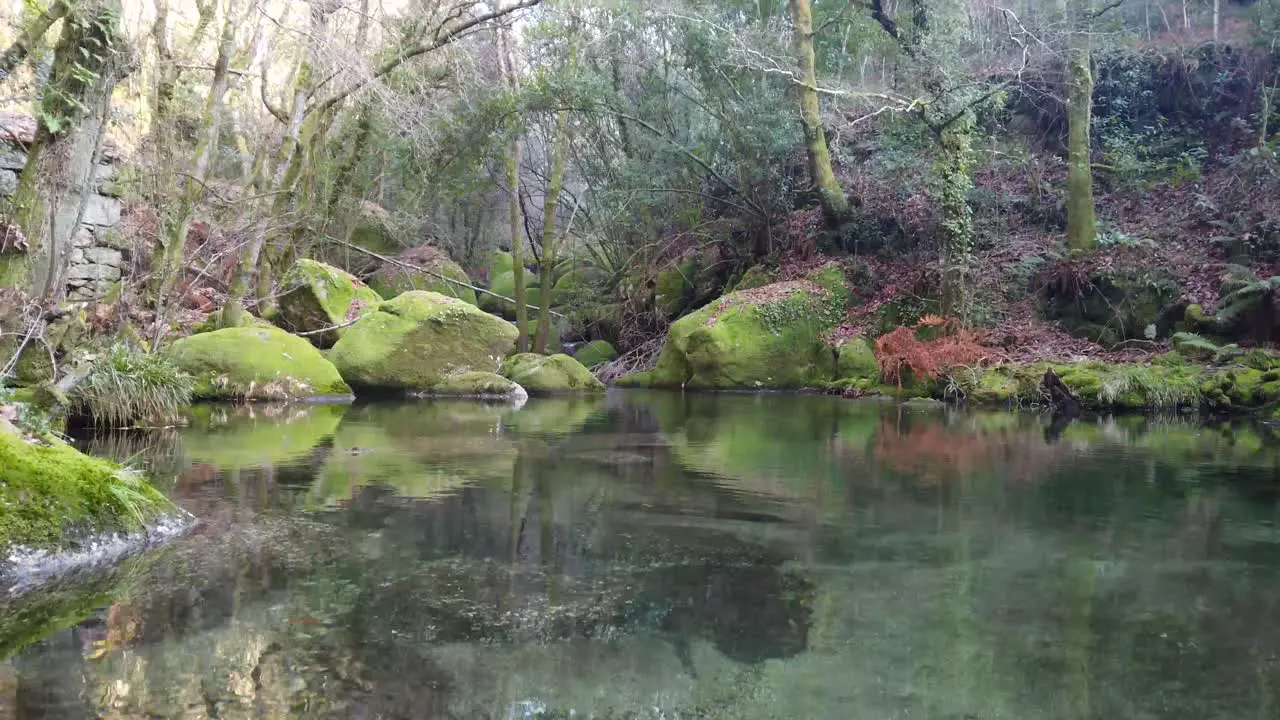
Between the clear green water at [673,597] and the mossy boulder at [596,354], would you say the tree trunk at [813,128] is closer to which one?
the mossy boulder at [596,354]

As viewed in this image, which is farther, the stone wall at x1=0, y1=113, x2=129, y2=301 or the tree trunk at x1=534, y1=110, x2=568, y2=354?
the tree trunk at x1=534, y1=110, x2=568, y2=354

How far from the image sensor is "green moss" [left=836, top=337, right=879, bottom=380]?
18.1 metres

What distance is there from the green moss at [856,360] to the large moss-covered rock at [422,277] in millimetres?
10555

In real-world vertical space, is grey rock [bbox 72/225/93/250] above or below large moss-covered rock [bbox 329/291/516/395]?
above

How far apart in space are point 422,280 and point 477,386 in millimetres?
9040

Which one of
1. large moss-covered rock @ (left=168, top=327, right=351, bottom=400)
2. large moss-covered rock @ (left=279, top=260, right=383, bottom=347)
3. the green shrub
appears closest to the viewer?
the green shrub

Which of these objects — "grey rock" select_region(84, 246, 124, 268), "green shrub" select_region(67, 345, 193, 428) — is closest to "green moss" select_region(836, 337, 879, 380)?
"green shrub" select_region(67, 345, 193, 428)

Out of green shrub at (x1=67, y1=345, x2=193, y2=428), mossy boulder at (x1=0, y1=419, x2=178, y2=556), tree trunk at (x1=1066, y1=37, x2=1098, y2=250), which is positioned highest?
tree trunk at (x1=1066, y1=37, x2=1098, y2=250)

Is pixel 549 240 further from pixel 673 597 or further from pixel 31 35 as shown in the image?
pixel 673 597

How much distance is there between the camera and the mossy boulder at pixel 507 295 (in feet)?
82.9

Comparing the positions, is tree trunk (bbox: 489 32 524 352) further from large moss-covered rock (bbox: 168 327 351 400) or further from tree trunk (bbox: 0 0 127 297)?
tree trunk (bbox: 0 0 127 297)

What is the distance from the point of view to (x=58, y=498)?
4598 mm

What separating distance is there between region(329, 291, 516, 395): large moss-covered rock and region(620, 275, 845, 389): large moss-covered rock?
398 centimetres

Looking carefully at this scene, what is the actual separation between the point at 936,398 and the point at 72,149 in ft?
42.4
